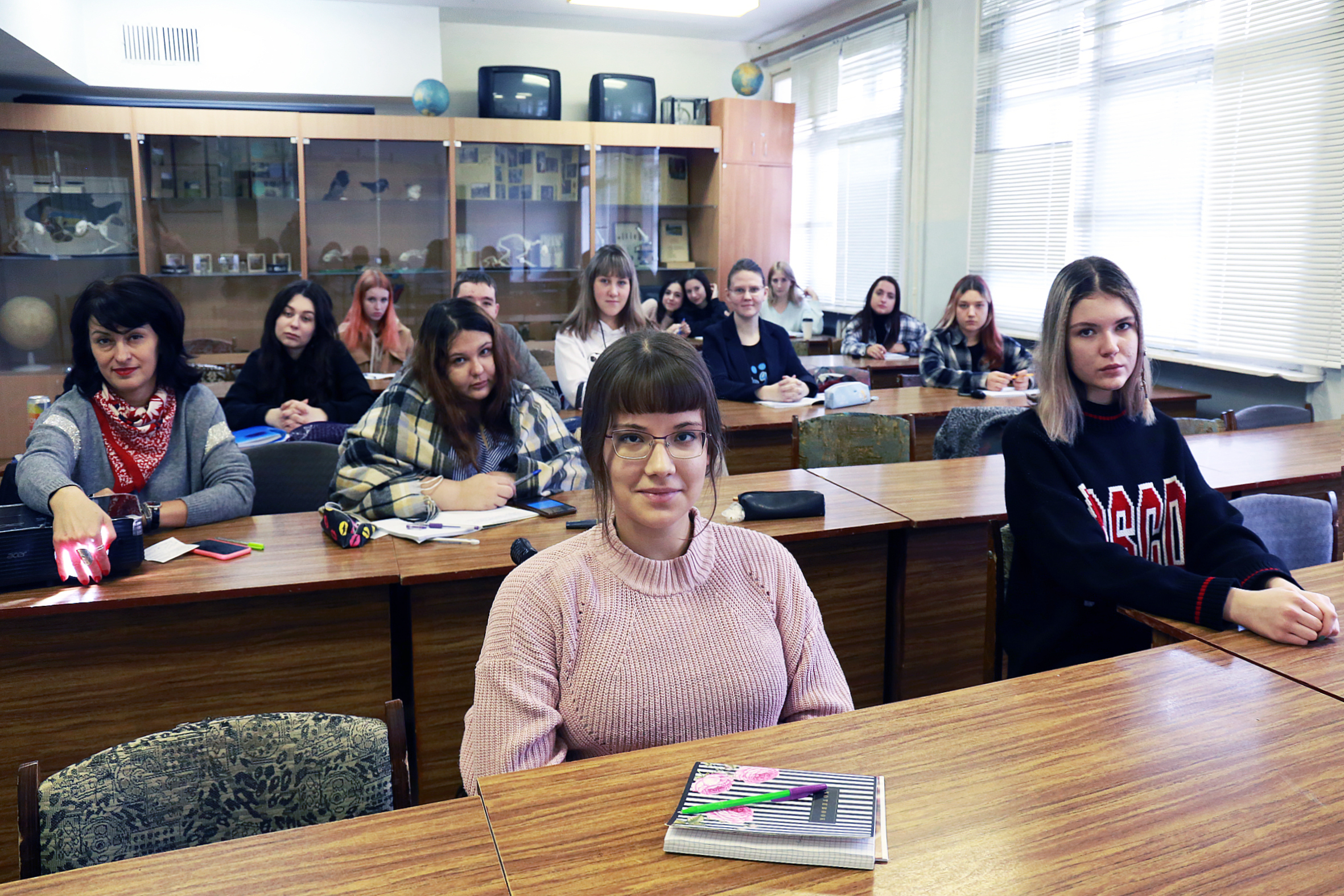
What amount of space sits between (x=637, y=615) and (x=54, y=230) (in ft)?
21.0

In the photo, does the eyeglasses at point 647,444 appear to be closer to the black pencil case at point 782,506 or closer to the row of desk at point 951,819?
the row of desk at point 951,819

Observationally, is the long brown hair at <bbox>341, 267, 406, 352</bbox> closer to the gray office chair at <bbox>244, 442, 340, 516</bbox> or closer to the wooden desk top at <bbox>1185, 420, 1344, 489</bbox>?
the gray office chair at <bbox>244, 442, 340, 516</bbox>

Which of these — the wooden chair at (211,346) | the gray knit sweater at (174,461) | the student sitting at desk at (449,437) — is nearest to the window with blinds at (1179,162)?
the student sitting at desk at (449,437)

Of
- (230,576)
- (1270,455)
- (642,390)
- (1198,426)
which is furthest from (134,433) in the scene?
(1198,426)

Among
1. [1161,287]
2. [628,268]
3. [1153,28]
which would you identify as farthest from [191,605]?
[1153,28]

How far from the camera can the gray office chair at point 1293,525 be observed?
2.32 metres

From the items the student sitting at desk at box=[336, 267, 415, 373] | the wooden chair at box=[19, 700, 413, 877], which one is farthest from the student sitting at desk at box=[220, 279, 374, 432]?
the wooden chair at box=[19, 700, 413, 877]

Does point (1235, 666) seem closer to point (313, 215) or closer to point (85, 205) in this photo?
point (313, 215)

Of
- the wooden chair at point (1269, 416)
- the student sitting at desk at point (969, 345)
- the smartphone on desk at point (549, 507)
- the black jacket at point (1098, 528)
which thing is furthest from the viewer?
the student sitting at desk at point (969, 345)

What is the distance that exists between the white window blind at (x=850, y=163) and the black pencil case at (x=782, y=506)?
4927mm

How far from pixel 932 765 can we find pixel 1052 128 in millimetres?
5259

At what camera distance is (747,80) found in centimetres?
774

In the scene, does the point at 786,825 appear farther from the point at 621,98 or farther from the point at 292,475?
the point at 621,98

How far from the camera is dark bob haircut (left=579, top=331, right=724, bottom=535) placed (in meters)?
1.37
